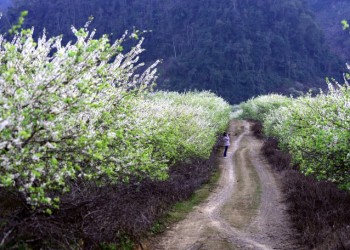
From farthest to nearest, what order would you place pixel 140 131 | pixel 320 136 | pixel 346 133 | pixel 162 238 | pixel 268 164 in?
pixel 268 164 → pixel 162 238 → pixel 140 131 → pixel 320 136 → pixel 346 133

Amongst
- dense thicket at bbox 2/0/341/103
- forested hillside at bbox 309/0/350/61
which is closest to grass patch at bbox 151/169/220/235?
dense thicket at bbox 2/0/341/103

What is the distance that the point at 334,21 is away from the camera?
151375 millimetres

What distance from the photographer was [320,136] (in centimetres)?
1110

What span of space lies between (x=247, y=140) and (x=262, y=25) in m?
96.4

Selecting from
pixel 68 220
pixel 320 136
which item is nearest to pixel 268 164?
pixel 320 136

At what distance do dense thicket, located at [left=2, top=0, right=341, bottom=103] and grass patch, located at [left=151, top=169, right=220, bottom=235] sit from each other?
3410 inches

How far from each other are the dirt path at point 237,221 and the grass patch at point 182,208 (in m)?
0.31

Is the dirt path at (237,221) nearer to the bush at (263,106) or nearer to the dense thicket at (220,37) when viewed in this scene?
the bush at (263,106)

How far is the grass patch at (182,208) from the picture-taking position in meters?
14.6

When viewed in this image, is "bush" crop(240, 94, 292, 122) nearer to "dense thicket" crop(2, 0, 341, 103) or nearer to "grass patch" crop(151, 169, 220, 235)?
"grass patch" crop(151, 169, 220, 235)

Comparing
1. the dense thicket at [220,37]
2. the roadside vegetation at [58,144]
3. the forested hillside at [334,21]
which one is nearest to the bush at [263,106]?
the dense thicket at [220,37]

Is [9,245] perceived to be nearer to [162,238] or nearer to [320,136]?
[162,238]

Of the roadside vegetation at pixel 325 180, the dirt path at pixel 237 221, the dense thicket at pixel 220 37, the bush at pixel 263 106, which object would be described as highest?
the dense thicket at pixel 220 37

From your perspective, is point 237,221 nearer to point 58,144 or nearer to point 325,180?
point 325,180
